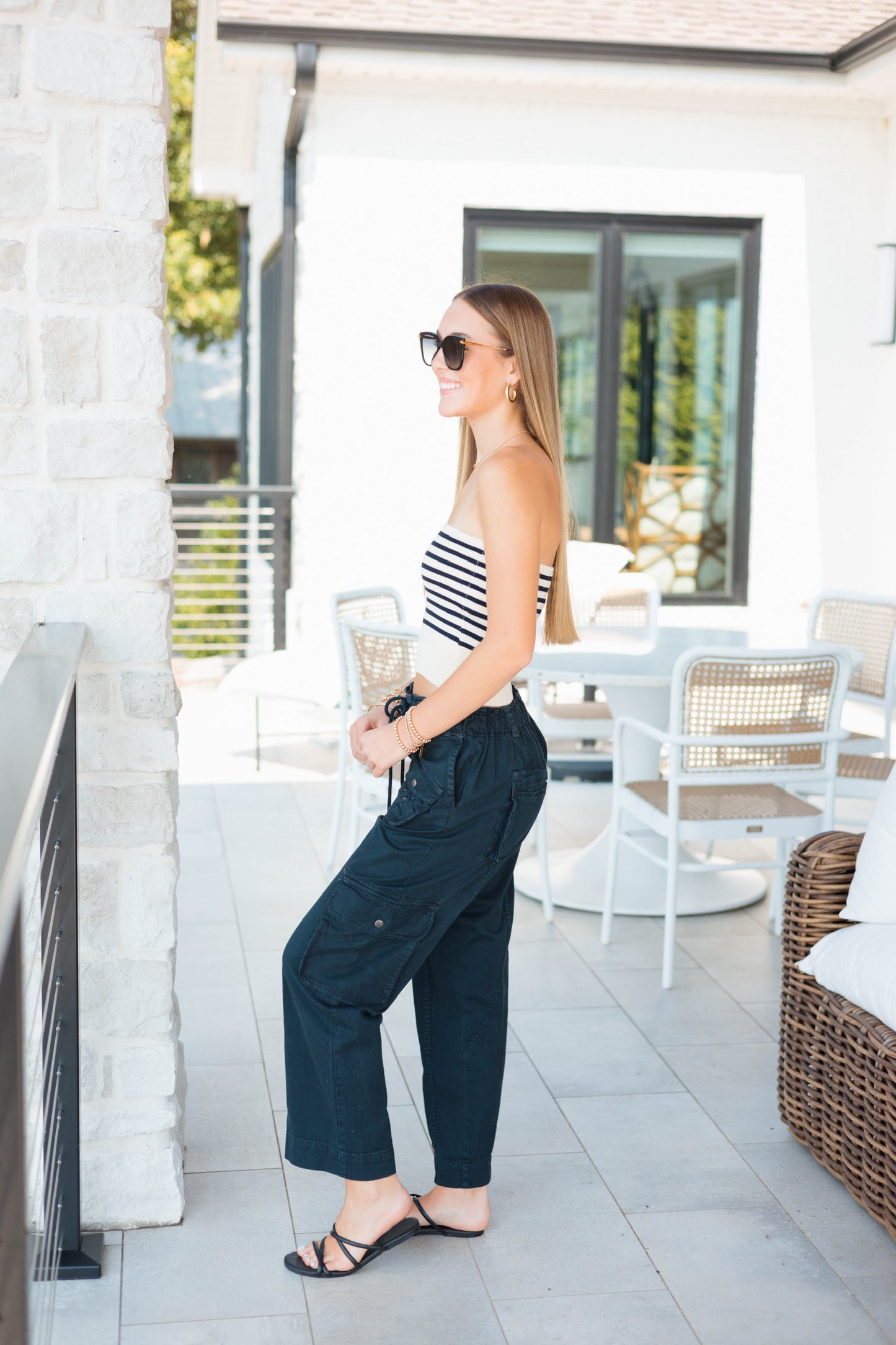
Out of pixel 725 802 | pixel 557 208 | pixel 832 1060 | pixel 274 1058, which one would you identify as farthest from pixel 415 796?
pixel 557 208

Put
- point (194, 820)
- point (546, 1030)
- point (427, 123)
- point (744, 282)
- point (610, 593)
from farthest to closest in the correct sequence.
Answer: point (744, 282), point (427, 123), point (610, 593), point (194, 820), point (546, 1030)

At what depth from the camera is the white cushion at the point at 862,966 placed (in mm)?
2484

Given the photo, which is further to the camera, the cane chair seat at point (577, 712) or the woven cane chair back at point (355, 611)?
the cane chair seat at point (577, 712)

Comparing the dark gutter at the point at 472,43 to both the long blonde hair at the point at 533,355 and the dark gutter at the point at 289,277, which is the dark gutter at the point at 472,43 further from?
the long blonde hair at the point at 533,355

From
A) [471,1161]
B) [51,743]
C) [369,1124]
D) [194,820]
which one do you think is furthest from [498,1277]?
[194,820]

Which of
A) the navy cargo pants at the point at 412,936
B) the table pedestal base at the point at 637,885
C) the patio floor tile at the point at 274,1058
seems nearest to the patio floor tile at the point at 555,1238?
the navy cargo pants at the point at 412,936

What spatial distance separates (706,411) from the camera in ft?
25.0

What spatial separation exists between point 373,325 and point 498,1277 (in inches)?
216

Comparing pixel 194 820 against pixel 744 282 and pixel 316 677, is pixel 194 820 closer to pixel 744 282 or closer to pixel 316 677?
pixel 316 677

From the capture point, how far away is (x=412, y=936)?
2.22 m

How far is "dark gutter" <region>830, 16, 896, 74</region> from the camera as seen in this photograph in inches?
252

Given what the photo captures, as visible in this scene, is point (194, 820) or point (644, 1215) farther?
point (194, 820)

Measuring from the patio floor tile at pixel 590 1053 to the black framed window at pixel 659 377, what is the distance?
4.36 m

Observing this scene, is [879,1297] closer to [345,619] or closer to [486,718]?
[486,718]
